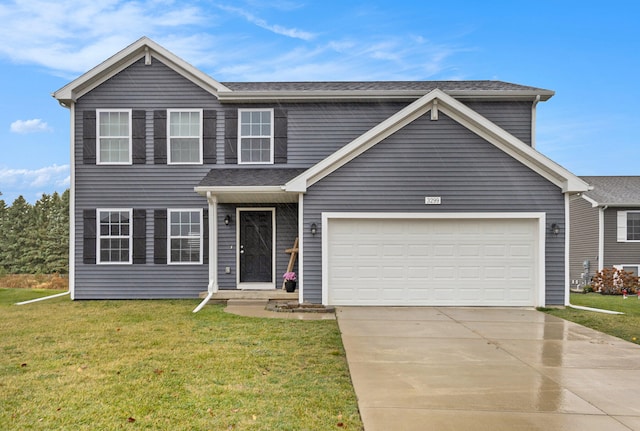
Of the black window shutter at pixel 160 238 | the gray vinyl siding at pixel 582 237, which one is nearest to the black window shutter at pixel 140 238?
the black window shutter at pixel 160 238

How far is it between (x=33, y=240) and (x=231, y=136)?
35.0m

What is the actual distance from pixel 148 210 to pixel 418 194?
7.39m

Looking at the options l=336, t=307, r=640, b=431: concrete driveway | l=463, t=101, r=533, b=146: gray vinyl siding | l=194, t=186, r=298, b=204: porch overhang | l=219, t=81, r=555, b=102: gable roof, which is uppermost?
l=219, t=81, r=555, b=102: gable roof

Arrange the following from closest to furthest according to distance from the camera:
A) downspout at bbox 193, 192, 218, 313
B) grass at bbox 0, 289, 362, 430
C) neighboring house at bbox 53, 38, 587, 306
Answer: grass at bbox 0, 289, 362, 430 < downspout at bbox 193, 192, 218, 313 < neighboring house at bbox 53, 38, 587, 306

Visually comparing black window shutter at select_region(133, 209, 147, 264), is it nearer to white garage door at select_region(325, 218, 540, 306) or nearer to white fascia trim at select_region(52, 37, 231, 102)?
white fascia trim at select_region(52, 37, 231, 102)

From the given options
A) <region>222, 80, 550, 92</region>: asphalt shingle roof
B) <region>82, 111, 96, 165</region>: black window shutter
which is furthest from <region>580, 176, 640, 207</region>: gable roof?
<region>82, 111, 96, 165</region>: black window shutter

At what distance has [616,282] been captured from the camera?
746 inches

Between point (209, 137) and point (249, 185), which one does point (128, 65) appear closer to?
point (209, 137)

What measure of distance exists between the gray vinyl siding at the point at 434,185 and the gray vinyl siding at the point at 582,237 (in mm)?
11710

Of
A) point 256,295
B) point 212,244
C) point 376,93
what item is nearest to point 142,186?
point 212,244

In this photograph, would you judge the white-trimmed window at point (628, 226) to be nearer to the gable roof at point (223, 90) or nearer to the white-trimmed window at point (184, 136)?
the gable roof at point (223, 90)

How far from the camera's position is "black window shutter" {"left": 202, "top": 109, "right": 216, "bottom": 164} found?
1308cm

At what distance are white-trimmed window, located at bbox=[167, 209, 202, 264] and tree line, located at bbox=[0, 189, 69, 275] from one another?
3126cm

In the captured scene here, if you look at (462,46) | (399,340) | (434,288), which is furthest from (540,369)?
(462,46)
